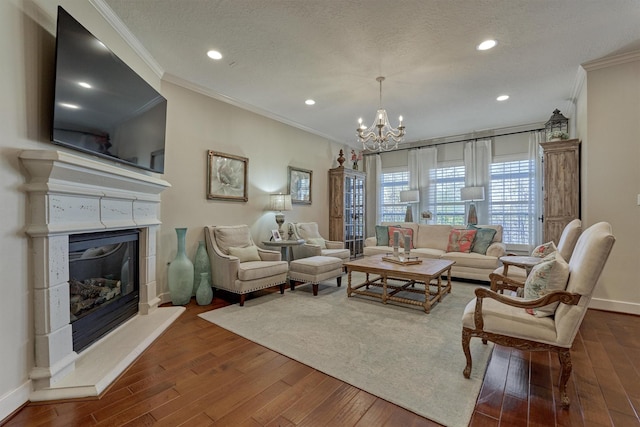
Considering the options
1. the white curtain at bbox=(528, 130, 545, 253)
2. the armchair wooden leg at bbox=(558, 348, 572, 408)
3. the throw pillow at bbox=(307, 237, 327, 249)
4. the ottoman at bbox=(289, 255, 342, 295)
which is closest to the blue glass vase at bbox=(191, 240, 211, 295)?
the ottoman at bbox=(289, 255, 342, 295)

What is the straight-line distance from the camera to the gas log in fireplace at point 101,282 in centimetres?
214

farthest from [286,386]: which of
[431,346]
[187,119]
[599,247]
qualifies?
[187,119]

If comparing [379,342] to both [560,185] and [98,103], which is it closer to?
[98,103]

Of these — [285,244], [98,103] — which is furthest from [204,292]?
[98,103]

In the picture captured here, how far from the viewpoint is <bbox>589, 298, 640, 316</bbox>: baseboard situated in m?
3.16

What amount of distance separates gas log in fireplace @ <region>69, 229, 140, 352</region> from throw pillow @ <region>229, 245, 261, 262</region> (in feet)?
3.74

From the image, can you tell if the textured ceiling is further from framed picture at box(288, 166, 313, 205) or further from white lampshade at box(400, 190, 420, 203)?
white lampshade at box(400, 190, 420, 203)

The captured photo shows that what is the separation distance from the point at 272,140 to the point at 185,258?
2558 millimetres

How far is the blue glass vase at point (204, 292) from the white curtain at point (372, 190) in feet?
15.1

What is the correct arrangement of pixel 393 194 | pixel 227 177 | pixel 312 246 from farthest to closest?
pixel 393 194, pixel 312 246, pixel 227 177

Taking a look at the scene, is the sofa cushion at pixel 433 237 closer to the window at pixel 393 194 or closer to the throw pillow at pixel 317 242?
the window at pixel 393 194

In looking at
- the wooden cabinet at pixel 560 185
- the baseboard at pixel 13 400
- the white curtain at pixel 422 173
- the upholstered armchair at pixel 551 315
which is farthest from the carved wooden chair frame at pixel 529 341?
the white curtain at pixel 422 173

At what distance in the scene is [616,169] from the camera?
3.26 m

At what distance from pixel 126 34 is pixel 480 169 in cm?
608
